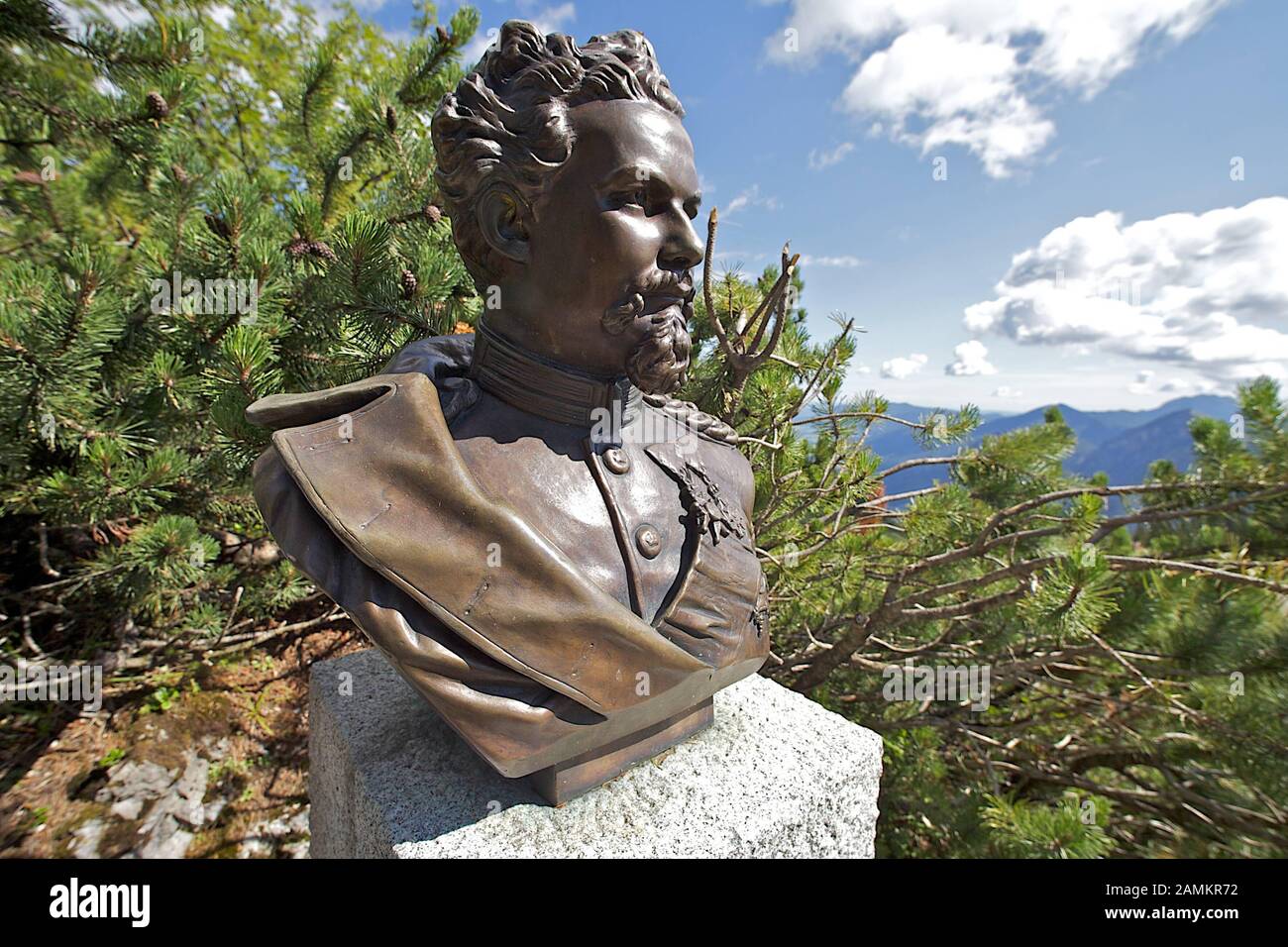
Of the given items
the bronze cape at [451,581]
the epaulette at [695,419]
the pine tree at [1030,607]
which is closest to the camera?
the bronze cape at [451,581]

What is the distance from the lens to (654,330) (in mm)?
1353

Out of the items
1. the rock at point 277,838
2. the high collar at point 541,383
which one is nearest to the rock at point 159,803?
the rock at point 277,838

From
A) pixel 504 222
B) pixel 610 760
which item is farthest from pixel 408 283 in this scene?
pixel 610 760

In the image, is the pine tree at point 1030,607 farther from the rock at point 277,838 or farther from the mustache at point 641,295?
the rock at point 277,838

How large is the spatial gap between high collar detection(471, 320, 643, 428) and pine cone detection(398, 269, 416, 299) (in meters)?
0.60

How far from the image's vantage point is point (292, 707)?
132 inches

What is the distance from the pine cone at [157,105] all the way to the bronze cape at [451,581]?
5.93ft

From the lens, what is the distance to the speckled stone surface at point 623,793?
1400 millimetres

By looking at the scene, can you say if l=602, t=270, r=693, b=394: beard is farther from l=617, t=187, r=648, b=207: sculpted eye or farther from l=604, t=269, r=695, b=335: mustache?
l=617, t=187, r=648, b=207: sculpted eye

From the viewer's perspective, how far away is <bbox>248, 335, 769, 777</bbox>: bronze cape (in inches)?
45.7

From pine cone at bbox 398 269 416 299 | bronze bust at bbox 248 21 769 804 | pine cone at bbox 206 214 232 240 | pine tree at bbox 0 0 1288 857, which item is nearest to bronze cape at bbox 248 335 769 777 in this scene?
bronze bust at bbox 248 21 769 804

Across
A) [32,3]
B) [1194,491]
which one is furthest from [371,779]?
[1194,491]

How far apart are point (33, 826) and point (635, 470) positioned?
2.94 m

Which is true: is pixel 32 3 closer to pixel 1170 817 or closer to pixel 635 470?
pixel 635 470
